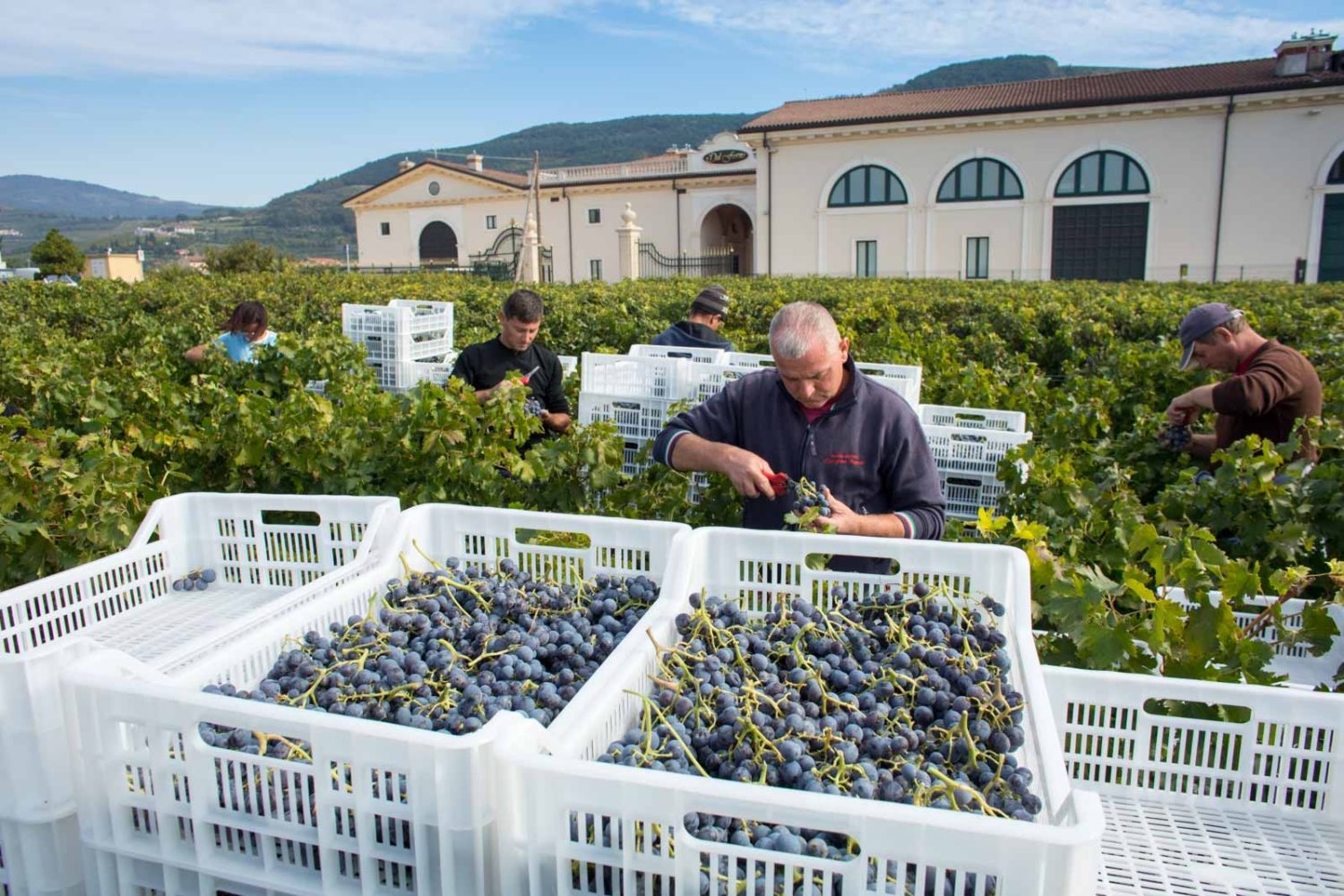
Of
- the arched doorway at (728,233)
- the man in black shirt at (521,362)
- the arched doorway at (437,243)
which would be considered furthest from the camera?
the arched doorway at (437,243)

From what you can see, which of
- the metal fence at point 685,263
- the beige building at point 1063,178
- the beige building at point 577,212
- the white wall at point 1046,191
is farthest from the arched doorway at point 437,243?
the white wall at point 1046,191

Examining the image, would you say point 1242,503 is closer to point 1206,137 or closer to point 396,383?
point 396,383

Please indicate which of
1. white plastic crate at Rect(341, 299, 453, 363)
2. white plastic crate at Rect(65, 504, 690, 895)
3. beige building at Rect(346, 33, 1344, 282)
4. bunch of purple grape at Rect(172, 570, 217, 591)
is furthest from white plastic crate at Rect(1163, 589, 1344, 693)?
beige building at Rect(346, 33, 1344, 282)

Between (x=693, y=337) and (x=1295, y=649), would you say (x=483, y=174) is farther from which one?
(x=1295, y=649)

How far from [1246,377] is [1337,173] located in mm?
32654

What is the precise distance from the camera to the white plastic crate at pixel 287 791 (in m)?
1.39

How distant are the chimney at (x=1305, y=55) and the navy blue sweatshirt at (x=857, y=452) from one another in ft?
115

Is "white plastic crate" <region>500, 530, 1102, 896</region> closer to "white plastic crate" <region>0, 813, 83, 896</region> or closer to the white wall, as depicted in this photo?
"white plastic crate" <region>0, 813, 83, 896</region>

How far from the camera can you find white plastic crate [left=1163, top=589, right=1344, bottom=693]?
2.42 metres

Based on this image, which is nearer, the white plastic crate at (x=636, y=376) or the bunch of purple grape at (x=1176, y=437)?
the bunch of purple grape at (x=1176, y=437)

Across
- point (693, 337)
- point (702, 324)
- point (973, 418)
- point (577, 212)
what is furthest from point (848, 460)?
point (577, 212)

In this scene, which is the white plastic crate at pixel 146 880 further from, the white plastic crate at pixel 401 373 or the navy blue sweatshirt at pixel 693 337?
the white plastic crate at pixel 401 373

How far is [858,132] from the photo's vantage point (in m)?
35.6

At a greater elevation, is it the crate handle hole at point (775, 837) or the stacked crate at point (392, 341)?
the stacked crate at point (392, 341)
